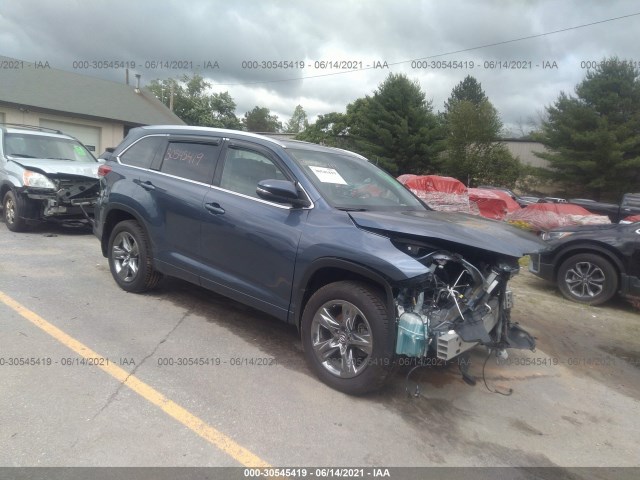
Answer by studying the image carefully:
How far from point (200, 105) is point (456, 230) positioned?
162 feet

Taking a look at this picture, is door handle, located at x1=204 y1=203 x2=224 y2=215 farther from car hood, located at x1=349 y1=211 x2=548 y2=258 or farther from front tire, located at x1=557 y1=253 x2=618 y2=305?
front tire, located at x1=557 y1=253 x2=618 y2=305

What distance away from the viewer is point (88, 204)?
27.2 feet

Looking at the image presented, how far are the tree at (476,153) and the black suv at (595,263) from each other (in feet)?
101

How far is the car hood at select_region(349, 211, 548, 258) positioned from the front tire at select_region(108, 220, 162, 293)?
2.63 meters

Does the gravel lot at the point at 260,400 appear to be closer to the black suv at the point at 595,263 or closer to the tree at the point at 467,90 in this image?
the black suv at the point at 595,263

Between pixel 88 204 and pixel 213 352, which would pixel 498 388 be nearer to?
pixel 213 352

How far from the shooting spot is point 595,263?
6734 mm

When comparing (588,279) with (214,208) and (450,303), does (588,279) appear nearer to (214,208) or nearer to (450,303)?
(450,303)

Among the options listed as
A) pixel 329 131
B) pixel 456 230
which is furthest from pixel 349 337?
pixel 329 131

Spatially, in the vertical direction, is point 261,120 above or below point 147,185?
above

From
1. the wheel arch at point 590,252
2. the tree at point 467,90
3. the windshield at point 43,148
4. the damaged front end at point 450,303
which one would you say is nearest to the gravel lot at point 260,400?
the damaged front end at point 450,303

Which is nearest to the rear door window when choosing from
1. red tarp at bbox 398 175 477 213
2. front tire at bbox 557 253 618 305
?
front tire at bbox 557 253 618 305

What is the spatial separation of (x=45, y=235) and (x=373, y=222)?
23.5 ft

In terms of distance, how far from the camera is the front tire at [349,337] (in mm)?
3367
